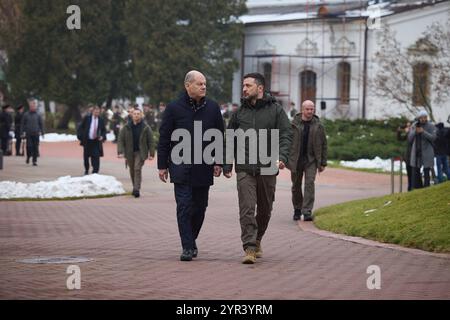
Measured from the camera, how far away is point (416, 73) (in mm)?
42156

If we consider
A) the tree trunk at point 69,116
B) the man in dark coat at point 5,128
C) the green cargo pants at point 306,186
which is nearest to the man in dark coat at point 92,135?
the man in dark coat at point 5,128

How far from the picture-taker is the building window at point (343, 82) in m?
54.4

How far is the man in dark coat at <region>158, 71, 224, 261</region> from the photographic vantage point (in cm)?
1234

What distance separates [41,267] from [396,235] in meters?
5.04

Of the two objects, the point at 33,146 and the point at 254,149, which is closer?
the point at 254,149

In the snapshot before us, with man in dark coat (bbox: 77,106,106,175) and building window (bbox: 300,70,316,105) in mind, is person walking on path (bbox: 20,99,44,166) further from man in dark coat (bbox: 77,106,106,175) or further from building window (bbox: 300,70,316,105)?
building window (bbox: 300,70,316,105)

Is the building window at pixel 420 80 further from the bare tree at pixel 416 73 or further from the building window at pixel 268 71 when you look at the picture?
the building window at pixel 268 71

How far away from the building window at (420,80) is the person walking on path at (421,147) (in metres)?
18.1

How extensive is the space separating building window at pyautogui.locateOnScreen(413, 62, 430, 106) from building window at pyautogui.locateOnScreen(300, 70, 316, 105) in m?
13.6

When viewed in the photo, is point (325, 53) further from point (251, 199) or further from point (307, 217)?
point (251, 199)

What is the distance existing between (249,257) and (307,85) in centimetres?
4494

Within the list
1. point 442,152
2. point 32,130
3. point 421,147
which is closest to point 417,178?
point 421,147

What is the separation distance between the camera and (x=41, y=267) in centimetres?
1150

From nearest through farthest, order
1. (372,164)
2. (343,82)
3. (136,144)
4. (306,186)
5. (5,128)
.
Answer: (306,186), (136,144), (372,164), (5,128), (343,82)
